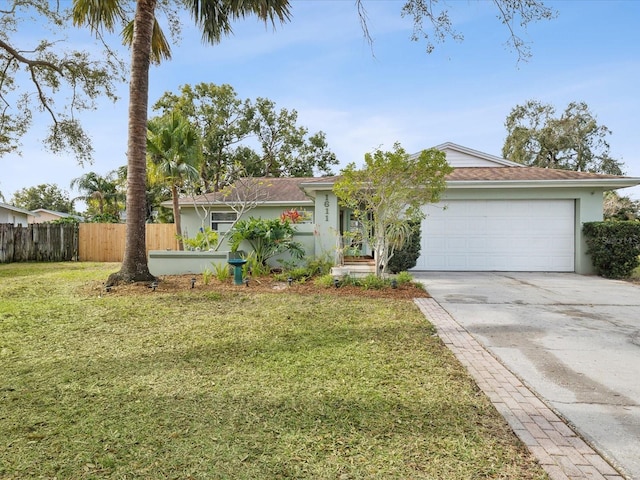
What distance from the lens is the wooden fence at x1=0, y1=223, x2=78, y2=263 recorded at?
50.6ft

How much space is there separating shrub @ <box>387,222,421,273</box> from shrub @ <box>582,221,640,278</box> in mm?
4991

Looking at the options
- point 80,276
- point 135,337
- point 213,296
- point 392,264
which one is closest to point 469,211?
point 392,264

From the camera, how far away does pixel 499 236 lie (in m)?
11.5

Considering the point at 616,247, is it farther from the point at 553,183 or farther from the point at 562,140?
the point at 562,140

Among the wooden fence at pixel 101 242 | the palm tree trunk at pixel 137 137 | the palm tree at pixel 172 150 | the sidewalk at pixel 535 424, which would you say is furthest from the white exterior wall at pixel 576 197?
the wooden fence at pixel 101 242

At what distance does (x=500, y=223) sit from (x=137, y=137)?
10394mm

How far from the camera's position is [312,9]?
290 inches

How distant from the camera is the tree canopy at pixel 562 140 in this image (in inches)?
1166

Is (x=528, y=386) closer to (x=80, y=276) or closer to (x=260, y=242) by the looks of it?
(x=260, y=242)

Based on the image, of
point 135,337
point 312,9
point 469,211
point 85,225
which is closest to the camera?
point 135,337

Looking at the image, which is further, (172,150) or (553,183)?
(172,150)

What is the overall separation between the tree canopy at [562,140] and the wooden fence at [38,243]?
3140cm

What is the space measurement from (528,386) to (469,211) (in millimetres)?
9032

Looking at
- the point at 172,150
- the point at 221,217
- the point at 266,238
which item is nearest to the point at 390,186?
the point at 266,238
